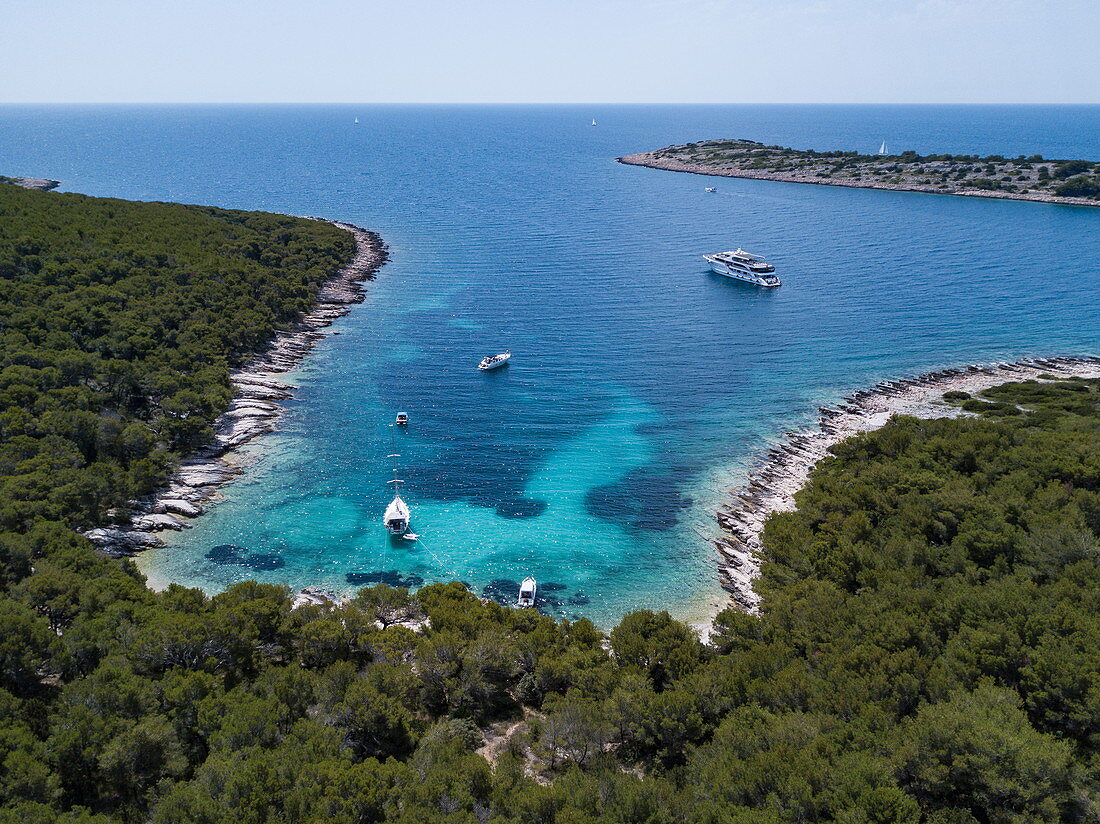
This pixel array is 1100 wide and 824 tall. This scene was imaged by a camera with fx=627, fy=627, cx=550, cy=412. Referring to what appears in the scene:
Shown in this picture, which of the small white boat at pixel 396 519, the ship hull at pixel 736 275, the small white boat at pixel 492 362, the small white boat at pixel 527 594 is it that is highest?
the ship hull at pixel 736 275

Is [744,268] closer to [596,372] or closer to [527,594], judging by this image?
[596,372]

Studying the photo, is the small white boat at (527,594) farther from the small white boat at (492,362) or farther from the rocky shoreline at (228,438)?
the small white boat at (492,362)

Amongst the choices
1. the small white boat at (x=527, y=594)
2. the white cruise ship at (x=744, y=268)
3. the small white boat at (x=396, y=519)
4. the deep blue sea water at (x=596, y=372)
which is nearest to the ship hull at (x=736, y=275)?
the white cruise ship at (x=744, y=268)

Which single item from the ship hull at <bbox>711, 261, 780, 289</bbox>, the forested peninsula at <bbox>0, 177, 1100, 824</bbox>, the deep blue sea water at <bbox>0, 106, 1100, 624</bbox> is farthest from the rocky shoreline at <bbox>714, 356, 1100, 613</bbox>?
the ship hull at <bbox>711, 261, 780, 289</bbox>

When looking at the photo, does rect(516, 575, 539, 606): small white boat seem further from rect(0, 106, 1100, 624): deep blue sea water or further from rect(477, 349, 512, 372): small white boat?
rect(477, 349, 512, 372): small white boat

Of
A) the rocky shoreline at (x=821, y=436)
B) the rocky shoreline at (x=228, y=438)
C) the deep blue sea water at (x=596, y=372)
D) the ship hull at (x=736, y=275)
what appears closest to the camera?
the rocky shoreline at (x=228, y=438)

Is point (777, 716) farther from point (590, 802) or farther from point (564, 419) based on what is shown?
point (564, 419)
